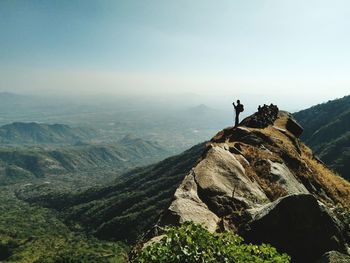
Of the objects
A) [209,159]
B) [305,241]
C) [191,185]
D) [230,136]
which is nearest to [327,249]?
[305,241]

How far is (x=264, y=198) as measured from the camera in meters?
26.3

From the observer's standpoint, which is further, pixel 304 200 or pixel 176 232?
pixel 304 200

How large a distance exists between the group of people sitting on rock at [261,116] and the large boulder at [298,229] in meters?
27.9

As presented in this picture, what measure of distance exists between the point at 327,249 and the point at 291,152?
2249 centimetres

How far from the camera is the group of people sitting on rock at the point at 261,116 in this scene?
47.8 m

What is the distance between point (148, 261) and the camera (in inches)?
492

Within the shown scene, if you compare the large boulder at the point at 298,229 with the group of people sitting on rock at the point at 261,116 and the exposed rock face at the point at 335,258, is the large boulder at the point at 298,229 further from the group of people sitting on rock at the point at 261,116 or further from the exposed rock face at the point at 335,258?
the group of people sitting on rock at the point at 261,116

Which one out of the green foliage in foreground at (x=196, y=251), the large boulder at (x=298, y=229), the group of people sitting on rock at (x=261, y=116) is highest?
the group of people sitting on rock at (x=261, y=116)

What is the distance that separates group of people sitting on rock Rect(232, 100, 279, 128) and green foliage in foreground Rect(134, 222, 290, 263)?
34196 millimetres

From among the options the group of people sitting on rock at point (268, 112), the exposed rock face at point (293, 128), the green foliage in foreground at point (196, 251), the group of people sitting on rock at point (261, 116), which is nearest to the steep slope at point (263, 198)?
the green foliage in foreground at point (196, 251)

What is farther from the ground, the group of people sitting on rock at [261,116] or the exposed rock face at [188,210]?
the group of people sitting on rock at [261,116]

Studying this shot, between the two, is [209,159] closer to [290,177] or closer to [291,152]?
[290,177]

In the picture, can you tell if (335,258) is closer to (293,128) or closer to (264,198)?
(264,198)

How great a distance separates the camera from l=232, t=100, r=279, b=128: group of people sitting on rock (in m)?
47.8
